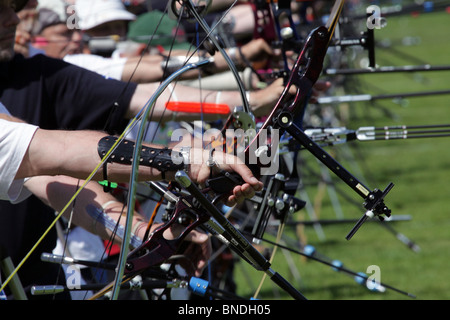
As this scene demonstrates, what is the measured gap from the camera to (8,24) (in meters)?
2.96

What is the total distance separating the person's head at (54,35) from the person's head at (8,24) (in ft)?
5.59

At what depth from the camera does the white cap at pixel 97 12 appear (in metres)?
5.11

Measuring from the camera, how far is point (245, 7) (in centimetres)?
582

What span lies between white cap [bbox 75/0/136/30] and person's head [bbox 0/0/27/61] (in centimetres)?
198

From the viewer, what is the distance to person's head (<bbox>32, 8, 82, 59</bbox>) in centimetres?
487

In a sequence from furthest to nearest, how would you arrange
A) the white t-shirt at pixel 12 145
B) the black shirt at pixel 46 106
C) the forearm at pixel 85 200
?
the black shirt at pixel 46 106 → the forearm at pixel 85 200 → the white t-shirt at pixel 12 145

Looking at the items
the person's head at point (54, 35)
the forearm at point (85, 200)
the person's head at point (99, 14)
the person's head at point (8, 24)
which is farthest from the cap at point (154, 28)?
the forearm at point (85, 200)

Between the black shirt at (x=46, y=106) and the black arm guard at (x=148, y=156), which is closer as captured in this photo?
the black arm guard at (x=148, y=156)

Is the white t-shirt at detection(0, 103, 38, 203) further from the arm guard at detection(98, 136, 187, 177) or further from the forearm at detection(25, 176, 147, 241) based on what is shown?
the forearm at detection(25, 176, 147, 241)

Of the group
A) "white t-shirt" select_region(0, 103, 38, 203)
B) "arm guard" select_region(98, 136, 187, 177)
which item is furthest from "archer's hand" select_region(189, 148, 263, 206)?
"white t-shirt" select_region(0, 103, 38, 203)

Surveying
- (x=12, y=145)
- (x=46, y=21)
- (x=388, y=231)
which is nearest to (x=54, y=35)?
(x=46, y=21)

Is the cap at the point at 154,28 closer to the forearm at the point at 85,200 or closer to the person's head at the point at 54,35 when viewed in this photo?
the person's head at the point at 54,35
